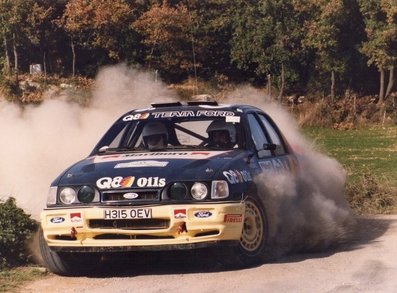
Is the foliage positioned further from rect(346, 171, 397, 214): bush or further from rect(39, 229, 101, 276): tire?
rect(39, 229, 101, 276): tire

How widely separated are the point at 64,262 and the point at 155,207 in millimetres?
1216

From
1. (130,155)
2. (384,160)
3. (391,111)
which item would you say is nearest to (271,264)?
(130,155)

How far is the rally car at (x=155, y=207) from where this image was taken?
8.19 m

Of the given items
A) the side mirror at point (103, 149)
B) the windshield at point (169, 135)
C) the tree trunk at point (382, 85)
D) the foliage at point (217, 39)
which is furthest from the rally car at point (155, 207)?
the tree trunk at point (382, 85)

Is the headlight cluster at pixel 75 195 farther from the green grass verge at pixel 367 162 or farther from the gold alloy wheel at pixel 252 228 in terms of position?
the green grass verge at pixel 367 162

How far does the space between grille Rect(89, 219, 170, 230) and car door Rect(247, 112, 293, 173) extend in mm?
1547

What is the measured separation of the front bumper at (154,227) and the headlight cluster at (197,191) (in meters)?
0.10

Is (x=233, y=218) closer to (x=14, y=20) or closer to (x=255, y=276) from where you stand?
(x=255, y=276)

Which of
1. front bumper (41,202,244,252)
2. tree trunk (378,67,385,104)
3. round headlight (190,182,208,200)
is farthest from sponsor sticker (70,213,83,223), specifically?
tree trunk (378,67,385,104)

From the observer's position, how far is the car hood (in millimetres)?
8352

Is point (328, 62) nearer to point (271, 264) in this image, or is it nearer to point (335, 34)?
point (335, 34)

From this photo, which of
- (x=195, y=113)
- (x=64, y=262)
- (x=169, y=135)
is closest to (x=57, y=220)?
(x=64, y=262)

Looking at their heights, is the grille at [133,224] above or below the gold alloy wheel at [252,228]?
above

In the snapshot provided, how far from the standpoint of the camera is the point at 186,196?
8266mm
